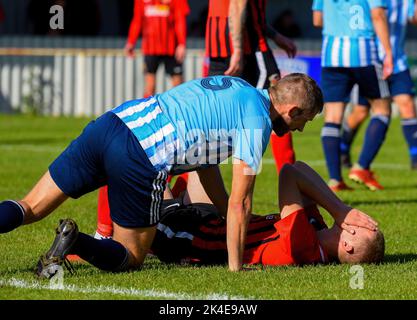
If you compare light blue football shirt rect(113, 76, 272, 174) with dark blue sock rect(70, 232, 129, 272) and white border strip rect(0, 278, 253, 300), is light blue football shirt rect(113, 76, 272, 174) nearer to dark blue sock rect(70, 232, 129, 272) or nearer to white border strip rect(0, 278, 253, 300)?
dark blue sock rect(70, 232, 129, 272)

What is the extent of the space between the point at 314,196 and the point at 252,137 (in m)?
0.88

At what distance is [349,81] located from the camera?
12.0 metres

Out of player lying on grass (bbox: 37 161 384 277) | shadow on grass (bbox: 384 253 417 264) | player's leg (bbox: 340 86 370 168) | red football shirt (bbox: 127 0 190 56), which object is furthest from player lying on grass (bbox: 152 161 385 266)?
red football shirt (bbox: 127 0 190 56)

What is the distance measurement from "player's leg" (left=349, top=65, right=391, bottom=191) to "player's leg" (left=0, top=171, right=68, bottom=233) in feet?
18.2

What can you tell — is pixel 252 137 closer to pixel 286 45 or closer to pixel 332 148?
pixel 286 45

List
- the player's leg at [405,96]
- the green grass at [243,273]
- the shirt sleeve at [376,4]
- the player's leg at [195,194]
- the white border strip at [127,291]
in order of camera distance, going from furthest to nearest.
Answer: the player's leg at [405,96], the shirt sleeve at [376,4], the player's leg at [195,194], the green grass at [243,273], the white border strip at [127,291]

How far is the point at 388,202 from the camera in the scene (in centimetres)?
1104

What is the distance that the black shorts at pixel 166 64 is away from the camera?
61.7ft

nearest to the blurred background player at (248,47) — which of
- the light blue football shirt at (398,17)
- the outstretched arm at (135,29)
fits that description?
the light blue football shirt at (398,17)

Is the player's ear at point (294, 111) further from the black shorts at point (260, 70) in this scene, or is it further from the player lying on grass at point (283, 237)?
the black shorts at point (260, 70)

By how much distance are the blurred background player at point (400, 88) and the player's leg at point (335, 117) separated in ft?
1.67
